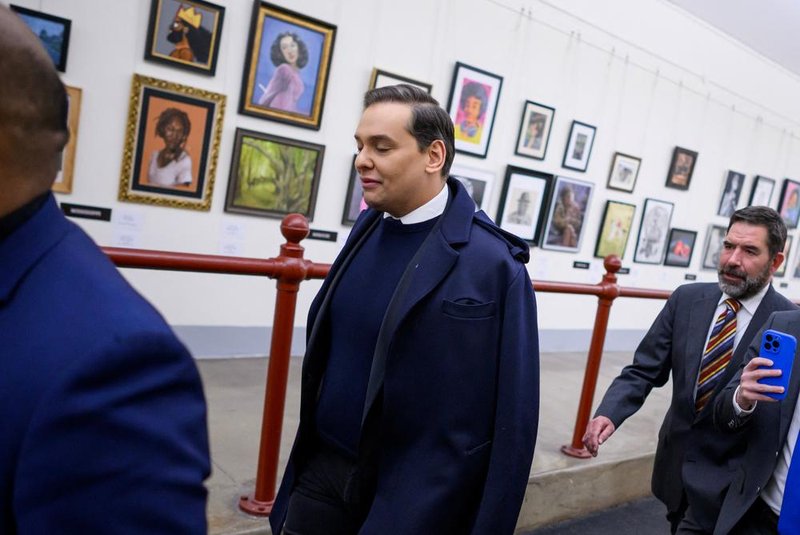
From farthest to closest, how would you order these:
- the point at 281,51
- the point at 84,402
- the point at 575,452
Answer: the point at 281,51
the point at 575,452
the point at 84,402

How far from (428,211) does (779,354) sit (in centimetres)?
124

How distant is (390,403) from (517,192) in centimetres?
551

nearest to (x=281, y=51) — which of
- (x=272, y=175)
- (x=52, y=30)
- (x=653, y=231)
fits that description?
(x=272, y=175)

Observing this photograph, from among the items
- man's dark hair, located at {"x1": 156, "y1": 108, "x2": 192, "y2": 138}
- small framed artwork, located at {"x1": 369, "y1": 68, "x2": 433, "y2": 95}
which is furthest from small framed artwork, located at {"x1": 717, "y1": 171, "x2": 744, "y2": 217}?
man's dark hair, located at {"x1": 156, "y1": 108, "x2": 192, "y2": 138}

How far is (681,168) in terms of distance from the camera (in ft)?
29.2

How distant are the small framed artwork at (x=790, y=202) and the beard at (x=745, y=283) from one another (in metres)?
9.15

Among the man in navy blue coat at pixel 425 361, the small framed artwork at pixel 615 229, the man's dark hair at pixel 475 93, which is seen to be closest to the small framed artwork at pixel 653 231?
the small framed artwork at pixel 615 229

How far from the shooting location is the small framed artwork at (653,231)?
8688mm

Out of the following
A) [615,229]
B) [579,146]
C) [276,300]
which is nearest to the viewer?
[276,300]

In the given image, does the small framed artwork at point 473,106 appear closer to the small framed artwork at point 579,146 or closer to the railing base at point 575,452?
the small framed artwork at point 579,146

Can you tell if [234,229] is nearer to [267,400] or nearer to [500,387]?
[267,400]

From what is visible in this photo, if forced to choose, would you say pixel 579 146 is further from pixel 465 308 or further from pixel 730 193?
pixel 465 308

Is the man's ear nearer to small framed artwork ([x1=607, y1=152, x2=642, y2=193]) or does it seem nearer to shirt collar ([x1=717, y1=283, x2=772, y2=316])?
shirt collar ([x1=717, y1=283, x2=772, y2=316])

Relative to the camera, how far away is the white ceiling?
7.85 meters
